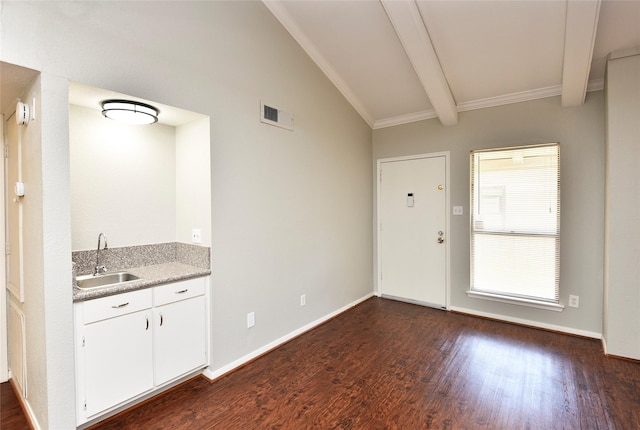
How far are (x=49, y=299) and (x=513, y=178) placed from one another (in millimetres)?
4398

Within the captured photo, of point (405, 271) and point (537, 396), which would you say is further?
point (405, 271)

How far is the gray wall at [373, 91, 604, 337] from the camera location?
3.30m

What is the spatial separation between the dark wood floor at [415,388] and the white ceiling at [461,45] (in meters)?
2.68

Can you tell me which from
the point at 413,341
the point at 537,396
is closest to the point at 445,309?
the point at 413,341

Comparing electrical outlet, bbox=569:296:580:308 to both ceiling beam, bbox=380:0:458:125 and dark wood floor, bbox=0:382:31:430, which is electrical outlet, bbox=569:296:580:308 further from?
dark wood floor, bbox=0:382:31:430

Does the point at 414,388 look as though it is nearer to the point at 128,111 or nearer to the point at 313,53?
the point at 128,111

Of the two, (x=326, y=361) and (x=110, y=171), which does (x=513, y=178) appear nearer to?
(x=326, y=361)

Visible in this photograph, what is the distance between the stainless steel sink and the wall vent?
1790 mm

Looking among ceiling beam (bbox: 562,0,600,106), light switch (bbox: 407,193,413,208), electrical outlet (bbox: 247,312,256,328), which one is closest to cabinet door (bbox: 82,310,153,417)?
electrical outlet (bbox: 247,312,256,328)

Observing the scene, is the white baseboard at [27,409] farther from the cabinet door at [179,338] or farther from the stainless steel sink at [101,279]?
the stainless steel sink at [101,279]

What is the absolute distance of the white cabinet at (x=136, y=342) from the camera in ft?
6.33

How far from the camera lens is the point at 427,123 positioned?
4.34 meters

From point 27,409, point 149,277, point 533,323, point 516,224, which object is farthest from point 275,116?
point 533,323

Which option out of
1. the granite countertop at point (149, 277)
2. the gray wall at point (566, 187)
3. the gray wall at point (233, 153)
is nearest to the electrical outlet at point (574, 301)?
the gray wall at point (566, 187)
